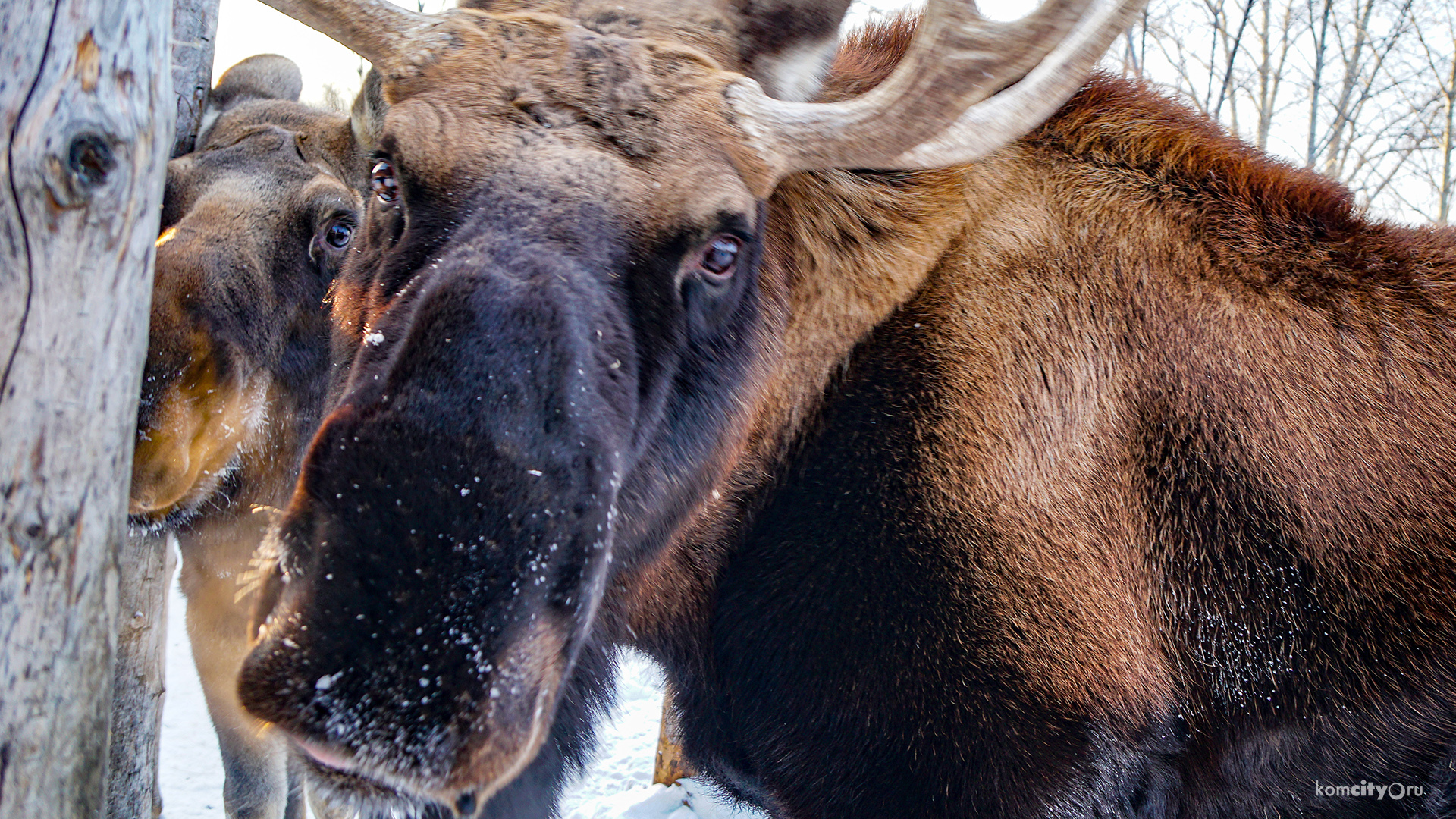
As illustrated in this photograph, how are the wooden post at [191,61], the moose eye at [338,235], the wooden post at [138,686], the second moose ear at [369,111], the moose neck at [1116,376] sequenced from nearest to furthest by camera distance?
the moose neck at [1116,376]
the second moose ear at [369,111]
the moose eye at [338,235]
the wooden post at [138,686]
the wooden post at [191,61]

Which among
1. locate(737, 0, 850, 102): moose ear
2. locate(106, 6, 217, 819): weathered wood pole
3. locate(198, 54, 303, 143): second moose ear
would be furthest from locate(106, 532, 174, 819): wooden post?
locate(737, 0, 850, 102): moose ear

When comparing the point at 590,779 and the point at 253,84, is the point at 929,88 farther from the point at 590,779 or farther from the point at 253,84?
the point at 590,779

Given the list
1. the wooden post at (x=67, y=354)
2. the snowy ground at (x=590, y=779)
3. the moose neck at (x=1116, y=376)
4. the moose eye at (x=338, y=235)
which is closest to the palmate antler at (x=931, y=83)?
the moose neck at (x=1116, y=376)

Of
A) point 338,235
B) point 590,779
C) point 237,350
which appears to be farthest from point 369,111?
point 590,779

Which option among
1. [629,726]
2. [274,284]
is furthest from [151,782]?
[629,726]

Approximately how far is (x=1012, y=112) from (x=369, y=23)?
1528 mm

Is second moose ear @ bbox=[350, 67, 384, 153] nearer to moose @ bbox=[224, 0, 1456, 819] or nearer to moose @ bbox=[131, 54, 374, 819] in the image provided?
moose @ bbox=[131, 54, 374, 819]

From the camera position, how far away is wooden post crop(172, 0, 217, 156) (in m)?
3.40

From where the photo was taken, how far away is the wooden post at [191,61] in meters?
3.40

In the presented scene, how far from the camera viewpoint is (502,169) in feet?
5.72

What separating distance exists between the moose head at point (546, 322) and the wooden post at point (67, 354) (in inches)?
17.7

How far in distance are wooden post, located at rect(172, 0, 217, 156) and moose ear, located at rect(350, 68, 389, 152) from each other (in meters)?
1.16

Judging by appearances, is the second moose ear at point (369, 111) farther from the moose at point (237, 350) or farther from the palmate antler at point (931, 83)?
the palmate antler at point (931, 83)

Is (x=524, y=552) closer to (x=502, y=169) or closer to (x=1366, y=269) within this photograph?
(x=502, y=169)
